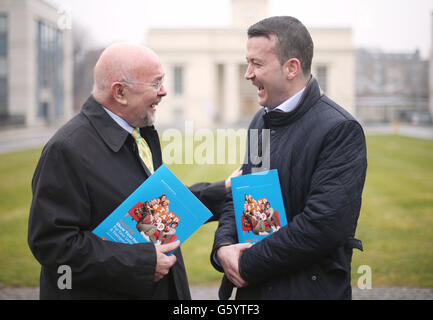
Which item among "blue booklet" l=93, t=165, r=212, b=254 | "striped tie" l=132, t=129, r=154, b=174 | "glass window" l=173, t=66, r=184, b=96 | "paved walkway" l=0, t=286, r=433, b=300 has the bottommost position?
"paved walkway" l=0, t=286, r=433, b=300

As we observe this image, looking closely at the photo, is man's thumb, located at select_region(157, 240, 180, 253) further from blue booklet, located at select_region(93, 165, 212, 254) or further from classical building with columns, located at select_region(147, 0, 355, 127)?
classical building with columns, located at select_region(147, 0, 355, 127)

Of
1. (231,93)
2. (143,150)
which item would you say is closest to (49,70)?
(231,93)

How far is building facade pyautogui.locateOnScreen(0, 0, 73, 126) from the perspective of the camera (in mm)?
39469

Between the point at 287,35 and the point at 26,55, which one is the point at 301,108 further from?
the point at 26,55

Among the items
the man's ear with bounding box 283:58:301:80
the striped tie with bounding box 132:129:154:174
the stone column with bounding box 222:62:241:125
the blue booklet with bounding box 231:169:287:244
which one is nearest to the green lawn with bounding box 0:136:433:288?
the striped tie with bounding box 132:129:154:174

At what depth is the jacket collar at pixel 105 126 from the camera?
2.28m

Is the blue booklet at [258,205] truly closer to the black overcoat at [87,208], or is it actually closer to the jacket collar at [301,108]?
the jacket collar at [301,108]

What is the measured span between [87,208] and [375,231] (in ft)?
23.7

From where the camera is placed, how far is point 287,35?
216 centimetres

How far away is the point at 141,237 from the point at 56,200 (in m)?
0.49

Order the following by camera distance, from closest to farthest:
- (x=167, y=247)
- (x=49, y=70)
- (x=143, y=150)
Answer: (x=167, y=247), (x=143, y=150), (x=49, y=70)

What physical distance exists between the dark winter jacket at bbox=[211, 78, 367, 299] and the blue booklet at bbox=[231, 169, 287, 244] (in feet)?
0.21

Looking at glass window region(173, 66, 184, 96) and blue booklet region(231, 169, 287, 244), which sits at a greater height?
glass window region(173, 66, 184, 96)
